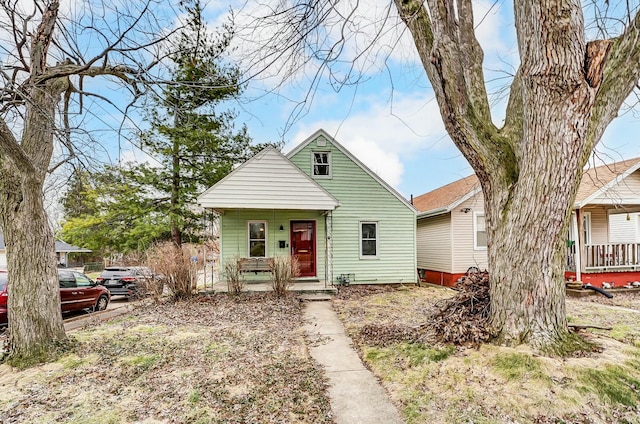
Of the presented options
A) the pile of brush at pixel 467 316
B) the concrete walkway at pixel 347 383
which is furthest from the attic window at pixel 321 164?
the pile of brush at pixel 467 316

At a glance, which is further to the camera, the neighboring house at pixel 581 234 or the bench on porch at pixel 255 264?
the neighboring house at pixel 581 234

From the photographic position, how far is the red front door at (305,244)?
1318cm

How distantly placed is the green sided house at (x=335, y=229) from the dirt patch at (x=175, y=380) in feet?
19.1

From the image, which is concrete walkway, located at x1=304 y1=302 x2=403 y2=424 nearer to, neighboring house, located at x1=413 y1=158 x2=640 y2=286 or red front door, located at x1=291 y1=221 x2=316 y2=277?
red front door, located at x1=291 y1=221 x2=316 y2=277

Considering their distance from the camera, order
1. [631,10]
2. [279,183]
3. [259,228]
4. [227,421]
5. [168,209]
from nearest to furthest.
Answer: [227,421] → [631,10] → [279,183] → [259,228] → [168,209]

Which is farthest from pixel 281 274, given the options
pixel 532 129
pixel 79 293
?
pixel 532 129

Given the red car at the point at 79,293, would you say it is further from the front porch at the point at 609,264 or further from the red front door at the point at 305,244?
the front porch at the point at 609,264

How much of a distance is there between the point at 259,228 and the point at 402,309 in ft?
20.4

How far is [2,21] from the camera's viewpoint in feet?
15.8

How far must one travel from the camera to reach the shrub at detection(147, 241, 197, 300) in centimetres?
982

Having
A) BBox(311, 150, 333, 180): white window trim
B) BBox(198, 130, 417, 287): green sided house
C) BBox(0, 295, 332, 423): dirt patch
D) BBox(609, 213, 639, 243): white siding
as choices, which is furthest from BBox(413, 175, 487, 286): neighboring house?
BBox(0, 295, 332, 423): dirt patch

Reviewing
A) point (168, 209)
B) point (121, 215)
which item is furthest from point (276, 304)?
point (121, 215)

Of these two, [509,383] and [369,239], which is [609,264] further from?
[509,383]

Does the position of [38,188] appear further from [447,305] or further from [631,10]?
[631,10]
